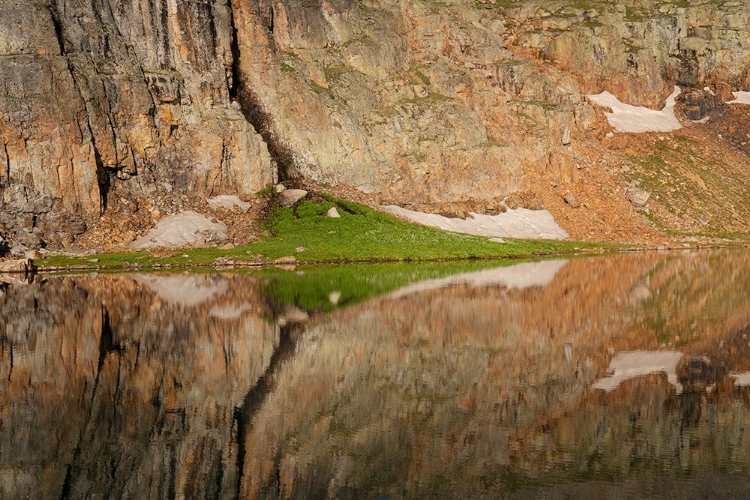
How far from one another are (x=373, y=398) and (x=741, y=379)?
11.0 m

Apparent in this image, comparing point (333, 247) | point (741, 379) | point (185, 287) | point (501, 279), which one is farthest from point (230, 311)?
point (333, 247)

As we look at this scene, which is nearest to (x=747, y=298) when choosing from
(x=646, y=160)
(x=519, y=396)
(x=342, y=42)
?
(x=519, y=396)

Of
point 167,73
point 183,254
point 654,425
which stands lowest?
point 183,254

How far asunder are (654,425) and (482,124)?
96.0 m

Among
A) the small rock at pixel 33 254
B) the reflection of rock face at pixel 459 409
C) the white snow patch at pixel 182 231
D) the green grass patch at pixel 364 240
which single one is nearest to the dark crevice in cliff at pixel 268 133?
the green grass patch at pixel 364 240

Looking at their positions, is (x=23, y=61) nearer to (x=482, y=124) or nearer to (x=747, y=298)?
(x=482, y=124)

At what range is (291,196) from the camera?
93.4m

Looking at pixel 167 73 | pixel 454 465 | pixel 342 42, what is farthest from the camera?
pixel 342 42

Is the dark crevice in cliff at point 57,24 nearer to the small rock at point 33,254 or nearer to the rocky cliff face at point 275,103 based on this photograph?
the rocky cliff face at point 275,103

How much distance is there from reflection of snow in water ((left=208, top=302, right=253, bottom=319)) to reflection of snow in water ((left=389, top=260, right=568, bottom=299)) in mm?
8563

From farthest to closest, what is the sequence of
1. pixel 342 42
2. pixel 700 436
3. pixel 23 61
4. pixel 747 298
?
1. pixel 342 42
2. pixel 23 61
3. pixel 747 298
4. pixel 700 436

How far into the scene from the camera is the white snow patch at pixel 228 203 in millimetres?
90625

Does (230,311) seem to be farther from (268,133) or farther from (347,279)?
(268,133)

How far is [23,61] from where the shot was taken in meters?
80.0
